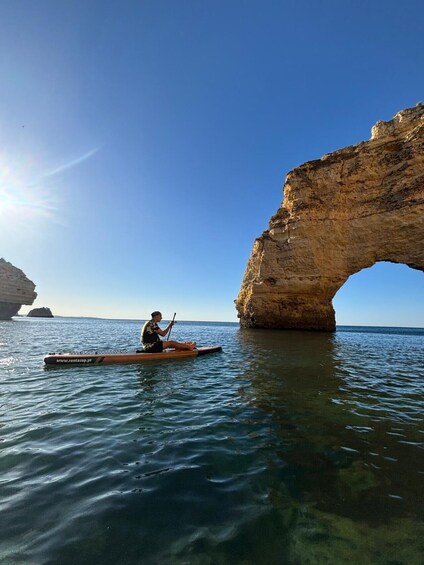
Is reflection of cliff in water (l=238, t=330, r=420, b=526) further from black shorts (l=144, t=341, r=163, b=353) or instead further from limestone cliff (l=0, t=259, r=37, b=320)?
limestone cliff (l=0, t=259, r=37, b=320)

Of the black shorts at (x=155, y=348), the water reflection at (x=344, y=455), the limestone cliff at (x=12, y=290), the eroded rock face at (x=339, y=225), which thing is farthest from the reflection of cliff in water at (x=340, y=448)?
the limestone cliff at (x=12, y=290)

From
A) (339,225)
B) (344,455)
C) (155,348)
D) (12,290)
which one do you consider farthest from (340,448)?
(12,290)

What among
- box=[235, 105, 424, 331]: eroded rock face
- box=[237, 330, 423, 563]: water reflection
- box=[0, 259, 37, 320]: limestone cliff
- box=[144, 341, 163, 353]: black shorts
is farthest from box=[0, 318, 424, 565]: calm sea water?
box=[0, 259, 37, 320]: limestone cliff

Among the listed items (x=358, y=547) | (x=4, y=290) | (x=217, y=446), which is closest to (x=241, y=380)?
(x=217, y=446)

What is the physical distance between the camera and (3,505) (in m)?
2.88

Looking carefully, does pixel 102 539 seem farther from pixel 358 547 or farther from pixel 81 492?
pixel 358 547

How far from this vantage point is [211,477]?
350cm

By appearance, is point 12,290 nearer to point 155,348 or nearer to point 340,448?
point 155,348

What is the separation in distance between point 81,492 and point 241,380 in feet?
20.7

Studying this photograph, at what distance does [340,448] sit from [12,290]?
8792 centimetres

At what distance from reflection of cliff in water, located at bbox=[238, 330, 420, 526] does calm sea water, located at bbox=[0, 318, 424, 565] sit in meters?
0.02

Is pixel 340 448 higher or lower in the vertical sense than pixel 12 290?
lower

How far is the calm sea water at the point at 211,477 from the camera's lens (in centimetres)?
242

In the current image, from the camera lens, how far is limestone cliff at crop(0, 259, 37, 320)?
71.9 meters
